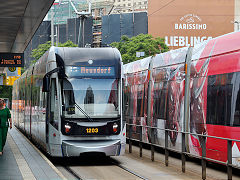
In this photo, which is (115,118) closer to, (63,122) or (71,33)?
(63,122)

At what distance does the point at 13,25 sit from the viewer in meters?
19.9

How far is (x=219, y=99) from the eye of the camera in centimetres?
1360

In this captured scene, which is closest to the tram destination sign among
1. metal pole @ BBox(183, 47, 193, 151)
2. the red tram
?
the red tram

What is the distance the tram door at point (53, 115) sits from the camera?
14.9 meters

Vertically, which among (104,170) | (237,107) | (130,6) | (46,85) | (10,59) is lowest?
(104,170)

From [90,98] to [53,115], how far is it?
1132 millimetres

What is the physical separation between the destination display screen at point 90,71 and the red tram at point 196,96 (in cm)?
214

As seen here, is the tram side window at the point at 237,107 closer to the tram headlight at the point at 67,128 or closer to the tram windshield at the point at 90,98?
the tram windshield at the point at 90,98

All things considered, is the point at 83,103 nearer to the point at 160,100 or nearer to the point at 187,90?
the point at 187,90

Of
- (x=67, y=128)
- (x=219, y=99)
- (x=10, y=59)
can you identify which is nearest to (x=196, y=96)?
(x=219, y=99)

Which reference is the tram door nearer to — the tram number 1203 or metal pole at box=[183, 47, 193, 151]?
the tram number 1203

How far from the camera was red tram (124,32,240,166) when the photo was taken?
508 inches

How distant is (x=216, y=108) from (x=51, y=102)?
4.52 meters

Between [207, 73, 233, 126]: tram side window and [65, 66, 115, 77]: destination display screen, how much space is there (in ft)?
9.19
